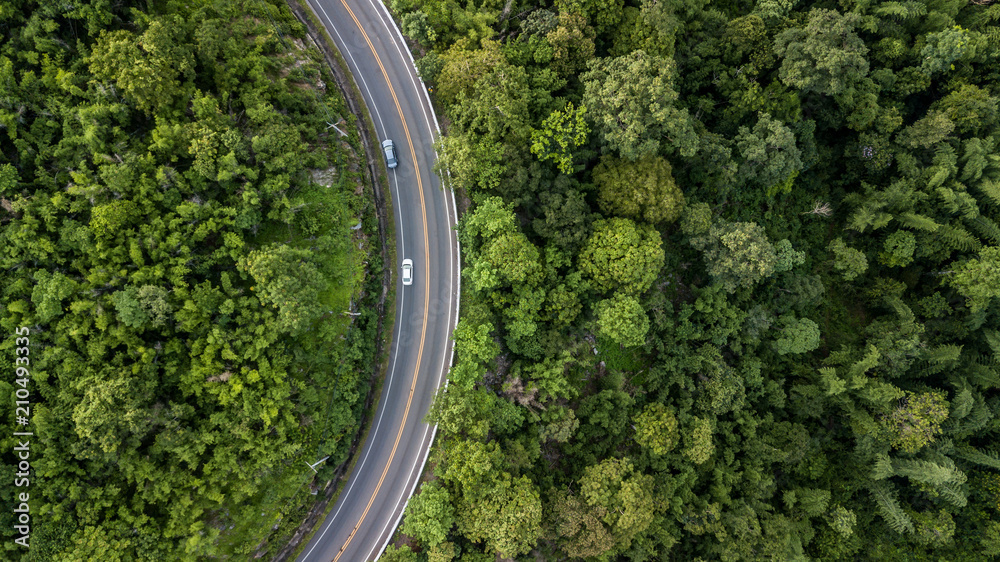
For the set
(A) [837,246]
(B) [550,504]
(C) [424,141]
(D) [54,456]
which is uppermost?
(C) [424,141]

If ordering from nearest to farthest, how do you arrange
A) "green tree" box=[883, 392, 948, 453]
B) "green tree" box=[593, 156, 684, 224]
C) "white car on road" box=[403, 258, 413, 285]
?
1. "green tree" box=[593, 156, 684, 224]
2. "white car on road" box=[403, 258, 413, 285]
3. "green tree" box=[883, 392, 948, 453]

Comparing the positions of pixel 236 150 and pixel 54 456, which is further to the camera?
pixel 236 150

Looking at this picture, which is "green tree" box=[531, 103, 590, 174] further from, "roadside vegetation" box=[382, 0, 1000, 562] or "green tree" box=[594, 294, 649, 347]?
"green tree" box=[594, 294, 649, 347]

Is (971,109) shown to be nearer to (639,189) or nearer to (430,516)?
(639,189)

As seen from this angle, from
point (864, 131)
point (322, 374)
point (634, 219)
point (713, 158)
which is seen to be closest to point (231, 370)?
point (322, 374)

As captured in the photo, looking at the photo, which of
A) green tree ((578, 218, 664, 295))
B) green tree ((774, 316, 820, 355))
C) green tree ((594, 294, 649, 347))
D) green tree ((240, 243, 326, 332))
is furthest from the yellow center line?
green tree ((774, 316, 820, 355))

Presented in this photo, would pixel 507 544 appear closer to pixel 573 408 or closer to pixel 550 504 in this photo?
pixel 550 504

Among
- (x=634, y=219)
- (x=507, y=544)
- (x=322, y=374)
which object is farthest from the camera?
(x=634, y=219)
